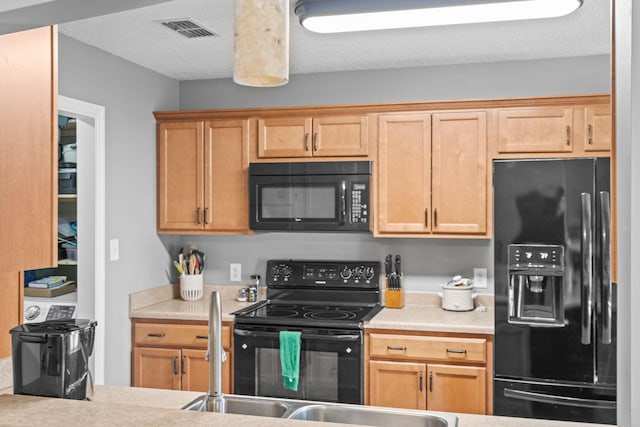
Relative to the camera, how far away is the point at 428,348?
11.2 ft

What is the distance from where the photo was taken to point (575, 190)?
3.22 meters

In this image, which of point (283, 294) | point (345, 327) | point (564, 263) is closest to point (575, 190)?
point (564, 263)

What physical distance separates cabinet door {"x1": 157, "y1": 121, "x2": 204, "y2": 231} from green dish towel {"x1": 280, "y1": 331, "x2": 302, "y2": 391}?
101cm

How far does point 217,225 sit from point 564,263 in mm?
2064

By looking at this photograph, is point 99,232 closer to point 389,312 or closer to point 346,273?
point 346,273

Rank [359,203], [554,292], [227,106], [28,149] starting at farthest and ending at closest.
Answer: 1. [227,106]
2. [359,203]
3. [554,292]
4. [28,149]

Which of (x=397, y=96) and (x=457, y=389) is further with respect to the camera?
(x=397, y=96)

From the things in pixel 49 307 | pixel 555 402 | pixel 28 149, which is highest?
pixel 28 149

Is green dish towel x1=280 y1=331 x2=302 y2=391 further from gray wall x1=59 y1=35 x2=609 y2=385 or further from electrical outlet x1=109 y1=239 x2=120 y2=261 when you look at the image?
electrical outlet x1=109 y1=239 x2=120 y2=261

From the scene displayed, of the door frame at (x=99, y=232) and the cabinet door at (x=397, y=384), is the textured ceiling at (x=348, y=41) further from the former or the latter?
the cabinet door at (x=397, y=384)

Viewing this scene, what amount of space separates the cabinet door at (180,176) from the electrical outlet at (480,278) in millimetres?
1749

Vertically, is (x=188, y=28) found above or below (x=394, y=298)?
above

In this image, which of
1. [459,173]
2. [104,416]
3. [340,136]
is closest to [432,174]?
[459,173]

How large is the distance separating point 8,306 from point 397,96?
265 cm
